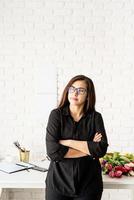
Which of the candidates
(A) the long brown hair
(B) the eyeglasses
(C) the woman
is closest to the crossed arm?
(C) the woman

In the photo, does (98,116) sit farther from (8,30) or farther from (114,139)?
(8,30)

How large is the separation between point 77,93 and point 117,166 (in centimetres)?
83

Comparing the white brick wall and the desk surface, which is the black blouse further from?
the white brick wall

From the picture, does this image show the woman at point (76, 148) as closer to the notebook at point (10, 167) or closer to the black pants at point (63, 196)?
the black pants at point (63, 196)

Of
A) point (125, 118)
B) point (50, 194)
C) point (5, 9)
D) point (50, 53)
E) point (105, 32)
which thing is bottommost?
point (50, 194)

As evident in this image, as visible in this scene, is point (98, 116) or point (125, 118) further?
point (125, 118)

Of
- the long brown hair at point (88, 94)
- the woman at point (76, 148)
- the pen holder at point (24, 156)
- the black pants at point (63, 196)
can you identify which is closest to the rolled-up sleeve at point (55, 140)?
the woman at point (76, 148)

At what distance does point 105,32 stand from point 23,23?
34.3 inches

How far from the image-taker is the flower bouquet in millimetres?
2688

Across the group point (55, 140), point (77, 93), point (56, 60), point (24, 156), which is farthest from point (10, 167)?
point (56, 60)

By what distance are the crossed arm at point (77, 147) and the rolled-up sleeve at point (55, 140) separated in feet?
0.10

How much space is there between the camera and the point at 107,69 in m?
3.46

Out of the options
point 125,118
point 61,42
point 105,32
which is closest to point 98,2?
→ point 105,32

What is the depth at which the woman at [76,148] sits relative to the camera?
7.41ft
